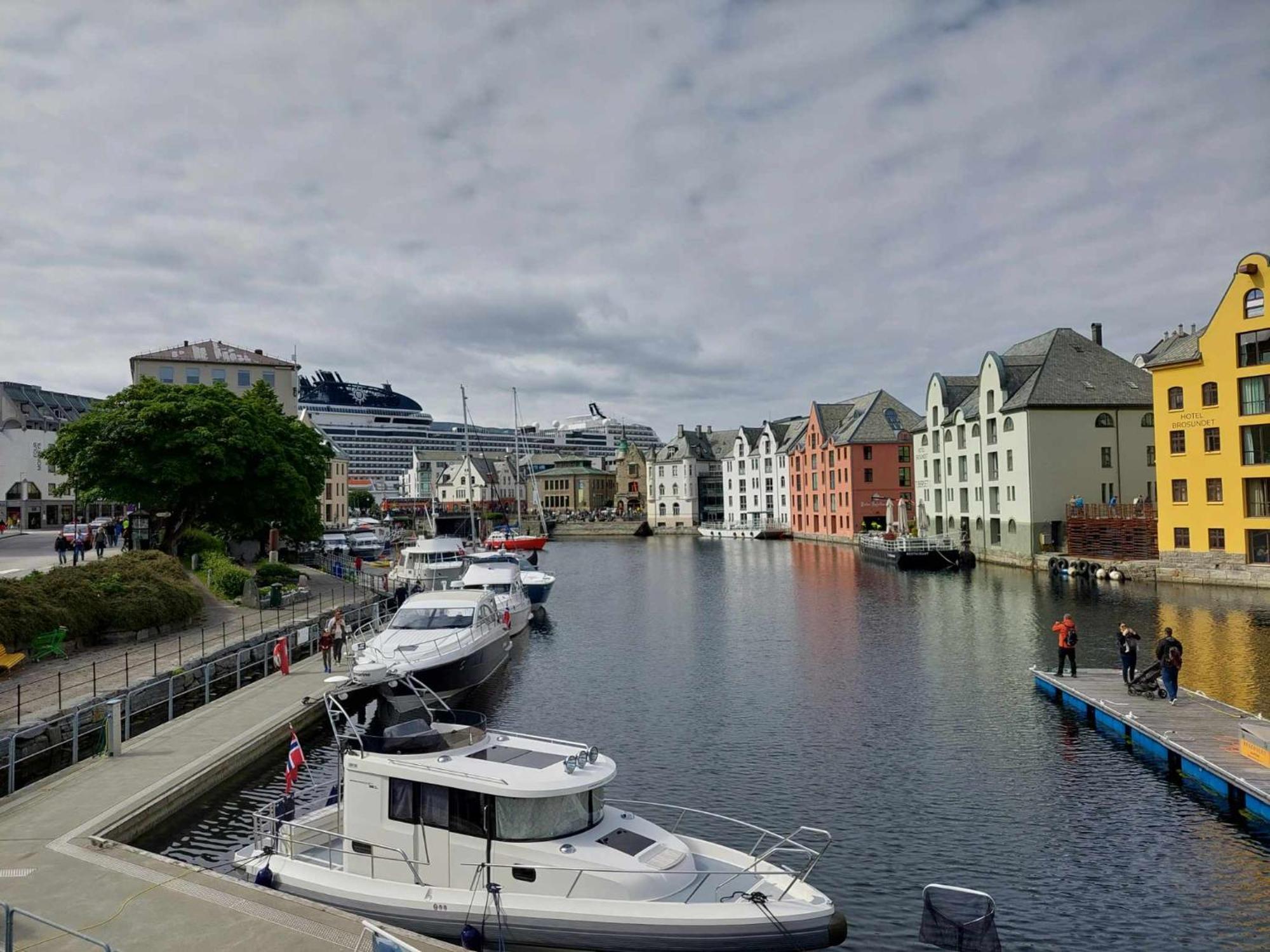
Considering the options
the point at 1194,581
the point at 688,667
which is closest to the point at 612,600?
the point at 688,667

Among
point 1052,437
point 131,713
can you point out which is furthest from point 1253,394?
point 131,713

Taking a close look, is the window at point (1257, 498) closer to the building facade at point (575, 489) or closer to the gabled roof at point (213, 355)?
the gabled roof at point (213, 355)

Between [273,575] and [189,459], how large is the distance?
8.32m

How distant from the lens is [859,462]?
103m

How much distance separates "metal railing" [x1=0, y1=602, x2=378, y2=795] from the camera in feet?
66.9

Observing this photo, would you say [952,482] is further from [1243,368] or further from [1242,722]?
[1242,722]

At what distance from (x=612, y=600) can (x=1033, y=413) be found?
36.8m

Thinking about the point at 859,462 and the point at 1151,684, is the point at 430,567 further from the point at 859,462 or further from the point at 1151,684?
the point at 859,462

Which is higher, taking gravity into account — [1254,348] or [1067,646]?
[1254,348]

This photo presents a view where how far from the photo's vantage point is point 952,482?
8350 centimetres

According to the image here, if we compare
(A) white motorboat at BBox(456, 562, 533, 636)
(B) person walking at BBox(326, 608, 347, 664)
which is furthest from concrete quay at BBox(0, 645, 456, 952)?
(A) white motorboat at BBox(456, 562, 533, 636)

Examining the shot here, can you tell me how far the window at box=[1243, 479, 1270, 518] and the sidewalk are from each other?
178 feet

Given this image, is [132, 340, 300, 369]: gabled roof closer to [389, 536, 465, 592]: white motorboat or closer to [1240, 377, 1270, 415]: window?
[389, 536, 465, 592]: white motorboat

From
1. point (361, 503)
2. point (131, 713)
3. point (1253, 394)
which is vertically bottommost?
point (131, 713)
